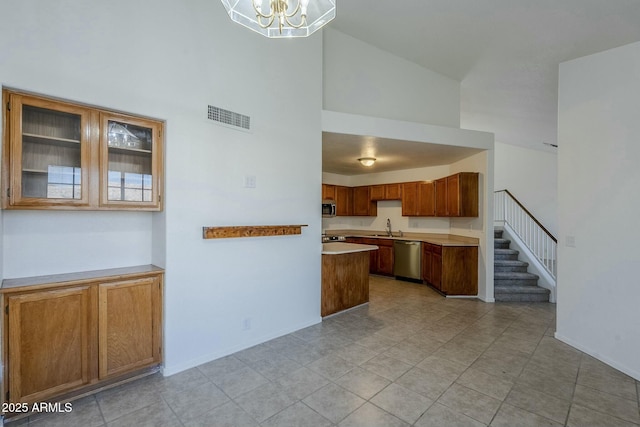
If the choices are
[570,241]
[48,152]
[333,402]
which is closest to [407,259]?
[570,241]

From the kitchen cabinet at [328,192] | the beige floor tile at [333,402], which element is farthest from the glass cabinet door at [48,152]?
the kitchen cabinet at [328,192]

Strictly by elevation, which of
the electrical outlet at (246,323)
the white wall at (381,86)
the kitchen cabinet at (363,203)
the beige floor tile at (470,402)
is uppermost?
the white wall at (381,86)

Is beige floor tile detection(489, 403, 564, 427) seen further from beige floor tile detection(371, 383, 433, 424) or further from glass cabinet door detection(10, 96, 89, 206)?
glass cabinet door detection(10, 96, 89, 206)

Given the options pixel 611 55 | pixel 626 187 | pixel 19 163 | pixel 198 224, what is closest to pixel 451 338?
pixel 626 187

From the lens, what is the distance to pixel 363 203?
7973 millimetres

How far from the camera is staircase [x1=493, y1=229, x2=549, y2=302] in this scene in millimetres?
5098

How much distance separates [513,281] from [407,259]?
1.96m

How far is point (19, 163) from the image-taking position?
6.86 feet

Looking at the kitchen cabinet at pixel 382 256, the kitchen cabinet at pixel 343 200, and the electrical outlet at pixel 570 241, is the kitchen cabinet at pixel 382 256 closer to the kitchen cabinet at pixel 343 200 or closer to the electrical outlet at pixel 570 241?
the kitchen cabinet at pixel 343 200

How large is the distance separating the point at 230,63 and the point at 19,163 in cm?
201

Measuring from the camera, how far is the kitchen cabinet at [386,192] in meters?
7.16

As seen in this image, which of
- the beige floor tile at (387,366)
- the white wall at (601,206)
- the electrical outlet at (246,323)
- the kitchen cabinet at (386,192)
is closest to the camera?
the beige floor tile at (387,366)

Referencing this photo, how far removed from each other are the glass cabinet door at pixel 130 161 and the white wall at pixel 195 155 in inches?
5.1

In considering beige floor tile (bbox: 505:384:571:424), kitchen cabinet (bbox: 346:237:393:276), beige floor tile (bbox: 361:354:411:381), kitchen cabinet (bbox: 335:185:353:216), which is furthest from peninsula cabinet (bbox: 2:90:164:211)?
kitchen cabinet (bbox: 335:185:353:216)
